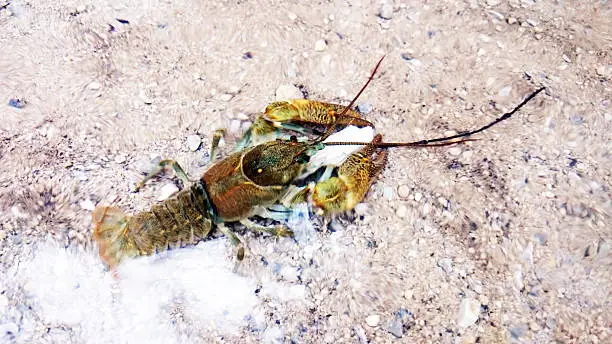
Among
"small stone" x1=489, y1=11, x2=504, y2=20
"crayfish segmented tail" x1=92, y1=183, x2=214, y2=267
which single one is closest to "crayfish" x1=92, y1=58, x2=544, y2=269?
"crayfish segmented tail" x1=92, y1=183, x2=214, y2=267

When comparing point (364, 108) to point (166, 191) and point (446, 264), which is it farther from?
point (166, 191)

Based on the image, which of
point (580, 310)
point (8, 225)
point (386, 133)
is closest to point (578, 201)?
point (580, 310)

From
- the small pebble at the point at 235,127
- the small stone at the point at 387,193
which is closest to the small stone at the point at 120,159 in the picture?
the small pebble at the point at 235,127

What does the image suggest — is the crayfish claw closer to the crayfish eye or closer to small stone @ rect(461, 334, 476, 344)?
the crayfish eye

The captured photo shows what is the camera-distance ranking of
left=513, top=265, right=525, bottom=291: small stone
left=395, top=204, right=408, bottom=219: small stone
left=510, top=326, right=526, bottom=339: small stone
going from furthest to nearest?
1. left=395, top=204, right=408, bottom=219: small stone
2. left=513, top=265, right=525, bottom=291: small stone
3. left=510, top=326, right=526, bottom=339: small stone

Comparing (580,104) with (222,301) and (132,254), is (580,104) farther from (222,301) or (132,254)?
(132,254)

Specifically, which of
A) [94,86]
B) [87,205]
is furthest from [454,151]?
[94,86]
